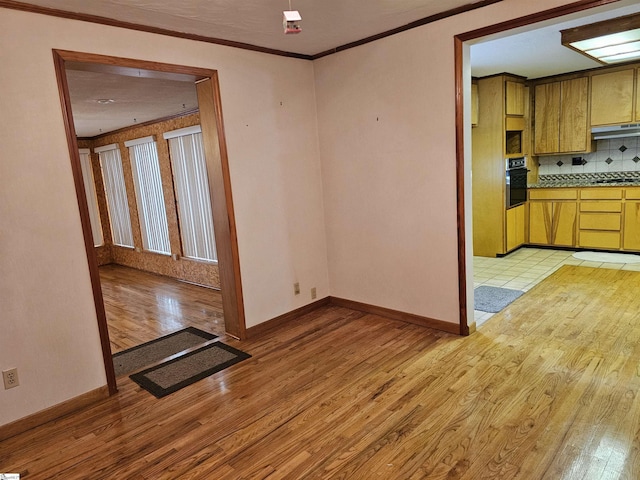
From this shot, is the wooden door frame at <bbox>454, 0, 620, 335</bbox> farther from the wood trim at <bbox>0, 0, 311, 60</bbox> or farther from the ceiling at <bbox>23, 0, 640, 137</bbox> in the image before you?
the wood trim at <bbox>0, 0, 311, 60</bbox>

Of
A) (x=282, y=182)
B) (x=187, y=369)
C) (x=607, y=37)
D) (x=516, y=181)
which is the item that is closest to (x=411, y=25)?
(x=282, y=182)

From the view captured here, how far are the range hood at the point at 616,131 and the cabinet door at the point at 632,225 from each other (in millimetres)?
966

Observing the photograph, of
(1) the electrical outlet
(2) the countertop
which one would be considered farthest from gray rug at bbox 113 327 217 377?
(2) the countertop

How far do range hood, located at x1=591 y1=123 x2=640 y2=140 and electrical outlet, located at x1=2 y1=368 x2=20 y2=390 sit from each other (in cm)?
697

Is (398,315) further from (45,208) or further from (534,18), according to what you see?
(45,208)

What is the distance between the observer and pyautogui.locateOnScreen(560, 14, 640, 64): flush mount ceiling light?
138 inches

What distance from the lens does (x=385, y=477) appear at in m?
2.00

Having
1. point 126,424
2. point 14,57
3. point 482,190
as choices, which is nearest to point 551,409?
point 126,424

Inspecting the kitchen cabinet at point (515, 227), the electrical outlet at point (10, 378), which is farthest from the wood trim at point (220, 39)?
the kitchen cabinet at point (515, 227)

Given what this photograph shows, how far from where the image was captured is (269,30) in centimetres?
322

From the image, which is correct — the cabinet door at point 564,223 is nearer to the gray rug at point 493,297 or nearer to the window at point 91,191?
the gray rug at point 493,297

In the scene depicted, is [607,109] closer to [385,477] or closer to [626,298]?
[626,298]

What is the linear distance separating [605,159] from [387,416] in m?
5.80

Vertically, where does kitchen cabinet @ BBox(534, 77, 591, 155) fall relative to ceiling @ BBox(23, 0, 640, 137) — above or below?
below
